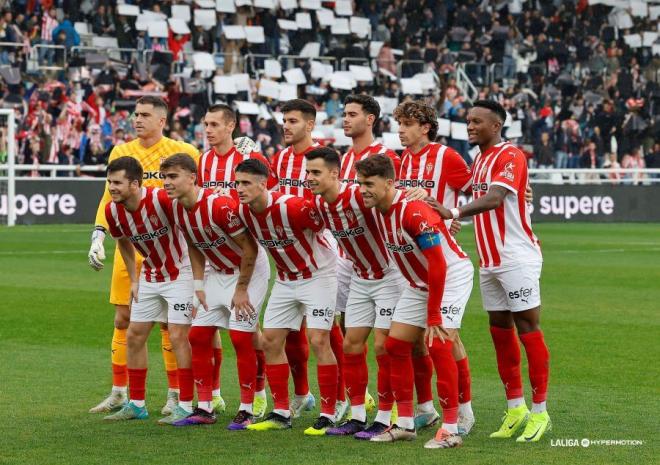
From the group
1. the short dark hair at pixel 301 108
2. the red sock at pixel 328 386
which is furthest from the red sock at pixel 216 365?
the short dark hair at pixel 301 108

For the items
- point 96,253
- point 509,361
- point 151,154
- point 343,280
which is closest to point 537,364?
point 509,361

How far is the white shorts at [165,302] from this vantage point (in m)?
8.87

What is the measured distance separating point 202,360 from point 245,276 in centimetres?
67

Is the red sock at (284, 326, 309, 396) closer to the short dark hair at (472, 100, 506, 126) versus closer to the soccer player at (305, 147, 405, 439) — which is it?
the soccer player at (305, 147, 405, 439)

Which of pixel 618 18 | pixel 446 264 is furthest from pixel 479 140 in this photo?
pixel 618 18

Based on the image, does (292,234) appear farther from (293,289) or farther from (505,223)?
(505,223)

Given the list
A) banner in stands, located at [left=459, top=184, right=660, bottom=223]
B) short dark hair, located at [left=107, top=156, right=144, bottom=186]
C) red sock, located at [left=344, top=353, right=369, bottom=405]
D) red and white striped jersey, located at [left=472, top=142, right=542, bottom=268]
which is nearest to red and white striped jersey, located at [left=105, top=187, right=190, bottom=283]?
short dark hair, located at [left=107, top=156, right=144, bottom=186]

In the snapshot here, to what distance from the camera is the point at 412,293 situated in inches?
315

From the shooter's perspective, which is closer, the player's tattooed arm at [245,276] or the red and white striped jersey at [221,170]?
the player's tattooed arm at [245,276]

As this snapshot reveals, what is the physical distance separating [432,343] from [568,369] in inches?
135

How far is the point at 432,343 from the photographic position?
7.79 metres

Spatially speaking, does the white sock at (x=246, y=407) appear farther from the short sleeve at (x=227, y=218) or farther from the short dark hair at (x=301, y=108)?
the short dark hair at (x=301, y=108)

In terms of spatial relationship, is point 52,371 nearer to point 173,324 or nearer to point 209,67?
point 173,324

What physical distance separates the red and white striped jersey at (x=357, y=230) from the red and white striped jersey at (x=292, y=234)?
0.43ft
